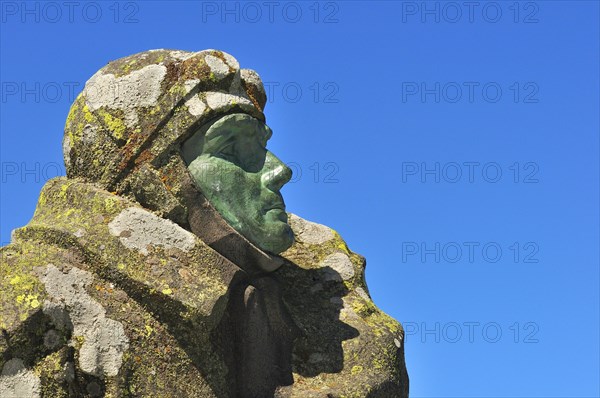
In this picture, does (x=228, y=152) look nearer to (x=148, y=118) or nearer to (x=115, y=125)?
(x=148, y=118)

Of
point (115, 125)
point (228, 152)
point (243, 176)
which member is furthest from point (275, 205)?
point (115, 125)

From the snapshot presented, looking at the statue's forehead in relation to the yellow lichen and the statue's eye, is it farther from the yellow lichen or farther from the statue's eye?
the yellow lichen

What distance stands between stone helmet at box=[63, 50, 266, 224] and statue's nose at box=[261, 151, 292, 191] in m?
0.42

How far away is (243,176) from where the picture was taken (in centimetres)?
836

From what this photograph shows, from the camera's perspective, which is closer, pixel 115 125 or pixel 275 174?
pixel 115 125

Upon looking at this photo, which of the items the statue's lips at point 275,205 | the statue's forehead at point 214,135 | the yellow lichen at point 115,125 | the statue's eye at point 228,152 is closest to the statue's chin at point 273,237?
the statue's lips at point 275,205

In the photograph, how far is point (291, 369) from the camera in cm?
847

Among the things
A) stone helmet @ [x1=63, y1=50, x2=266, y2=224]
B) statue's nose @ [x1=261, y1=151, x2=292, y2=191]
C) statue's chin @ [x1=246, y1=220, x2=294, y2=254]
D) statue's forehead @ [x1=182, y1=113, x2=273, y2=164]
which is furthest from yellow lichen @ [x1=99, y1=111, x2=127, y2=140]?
statue's chin @ [x1=246, y1=220, x2=294, y2=254]

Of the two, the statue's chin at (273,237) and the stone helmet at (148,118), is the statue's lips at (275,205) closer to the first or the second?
the statue's chin at (273,237)

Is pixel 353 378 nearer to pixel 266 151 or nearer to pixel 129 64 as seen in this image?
pixel 266 151

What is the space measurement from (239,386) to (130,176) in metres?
1.73

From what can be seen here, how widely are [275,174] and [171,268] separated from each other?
4.04 ft

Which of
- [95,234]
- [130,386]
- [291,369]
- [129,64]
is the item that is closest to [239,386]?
[291,369]

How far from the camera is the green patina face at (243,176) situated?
8.22 m
